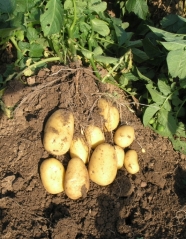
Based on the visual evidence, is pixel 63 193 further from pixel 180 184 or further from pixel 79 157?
pixel 180 184

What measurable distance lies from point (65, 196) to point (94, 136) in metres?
0.44

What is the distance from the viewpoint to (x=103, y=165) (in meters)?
2.35

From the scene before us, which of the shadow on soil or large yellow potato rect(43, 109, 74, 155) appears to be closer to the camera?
large yellow potato rect(43, 109, 74, 155)

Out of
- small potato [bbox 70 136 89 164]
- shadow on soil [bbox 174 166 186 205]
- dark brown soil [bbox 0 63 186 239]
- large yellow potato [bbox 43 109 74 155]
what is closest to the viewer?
dark brown soil [bbox 0 63 186 239]

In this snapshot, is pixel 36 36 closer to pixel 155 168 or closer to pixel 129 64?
pixel 129 64

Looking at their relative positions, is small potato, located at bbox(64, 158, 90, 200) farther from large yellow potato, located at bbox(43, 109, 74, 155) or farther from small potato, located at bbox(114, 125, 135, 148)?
small potato, located at bbox(114, 125, 135, 148)

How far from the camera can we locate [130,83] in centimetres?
297

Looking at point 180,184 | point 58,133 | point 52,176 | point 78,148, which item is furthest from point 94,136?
point 180,184

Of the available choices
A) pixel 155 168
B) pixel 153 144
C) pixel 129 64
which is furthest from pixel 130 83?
pixel 155 168

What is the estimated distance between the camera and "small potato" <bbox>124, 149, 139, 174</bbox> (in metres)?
2.52

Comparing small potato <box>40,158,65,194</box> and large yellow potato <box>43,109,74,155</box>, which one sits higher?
large yellow potato <box>43,109,74,155</box>

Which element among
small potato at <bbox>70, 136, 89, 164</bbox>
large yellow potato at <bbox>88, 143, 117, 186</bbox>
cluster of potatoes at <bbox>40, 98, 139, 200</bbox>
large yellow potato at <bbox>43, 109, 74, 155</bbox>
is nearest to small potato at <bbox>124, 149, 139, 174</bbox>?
cluster of potatoes at <bbox>40, 98, 139, 200</bbox>

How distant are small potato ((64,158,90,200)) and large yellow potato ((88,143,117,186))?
0.07m

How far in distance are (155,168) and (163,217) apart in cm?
38
